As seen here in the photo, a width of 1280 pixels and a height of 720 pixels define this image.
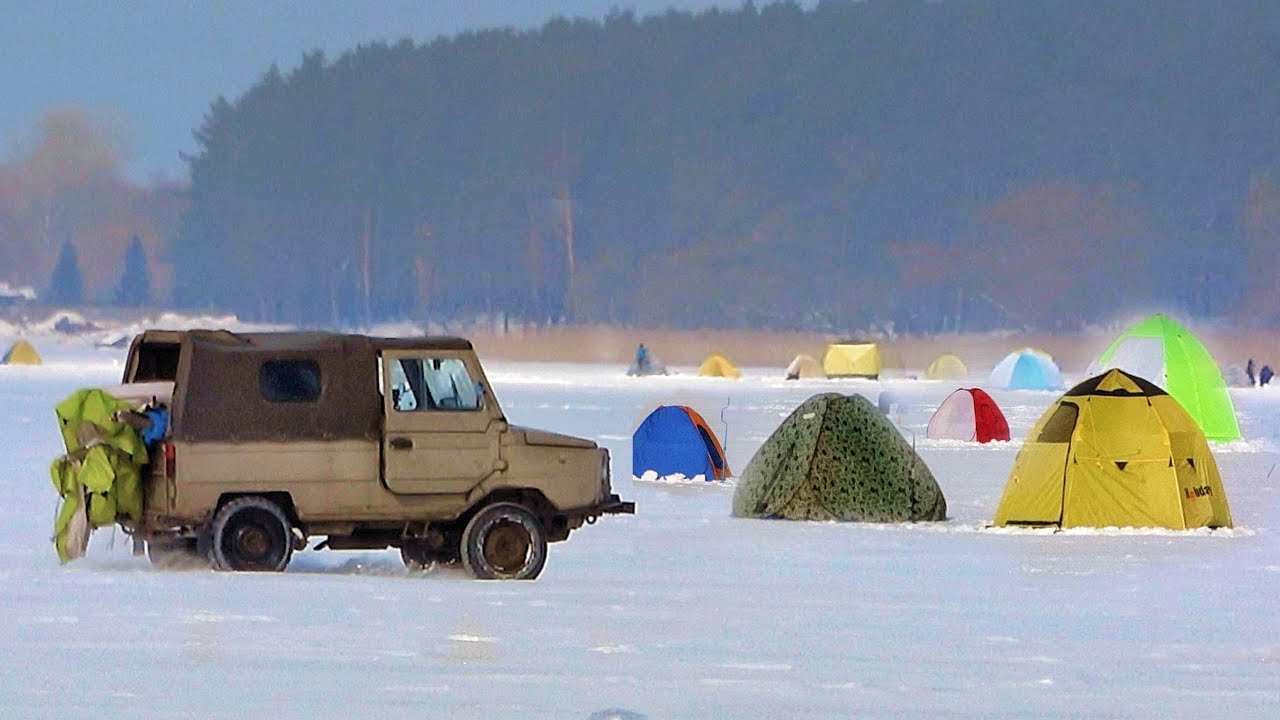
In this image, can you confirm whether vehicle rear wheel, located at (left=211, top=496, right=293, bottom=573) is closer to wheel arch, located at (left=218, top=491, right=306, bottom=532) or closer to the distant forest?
wheel arch, located at (left=218, top=491, right=306, bottom=532)

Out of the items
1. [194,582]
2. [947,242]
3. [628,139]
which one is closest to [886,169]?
[947,242]

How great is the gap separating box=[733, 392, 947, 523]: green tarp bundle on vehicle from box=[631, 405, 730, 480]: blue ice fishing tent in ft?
16.5

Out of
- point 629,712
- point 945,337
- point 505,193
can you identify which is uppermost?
point 505,193

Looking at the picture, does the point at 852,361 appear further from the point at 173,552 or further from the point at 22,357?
the point at 173,552

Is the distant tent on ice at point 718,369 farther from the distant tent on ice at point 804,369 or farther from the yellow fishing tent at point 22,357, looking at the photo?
the yellow fishing tent at point 22,357

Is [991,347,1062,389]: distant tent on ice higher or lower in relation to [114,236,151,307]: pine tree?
lower

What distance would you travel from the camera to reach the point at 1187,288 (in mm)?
147000

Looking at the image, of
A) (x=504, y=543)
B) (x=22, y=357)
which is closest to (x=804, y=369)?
(x=22, y=357)

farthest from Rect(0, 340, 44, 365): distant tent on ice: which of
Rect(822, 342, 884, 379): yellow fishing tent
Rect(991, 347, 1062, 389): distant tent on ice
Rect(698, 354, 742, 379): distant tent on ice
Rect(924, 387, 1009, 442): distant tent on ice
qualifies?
Rect(924, 387, 1009, 442): distant tent on ice

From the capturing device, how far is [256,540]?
1544 centimetres

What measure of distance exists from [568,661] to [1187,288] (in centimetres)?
13989

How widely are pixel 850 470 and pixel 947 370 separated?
52861mm

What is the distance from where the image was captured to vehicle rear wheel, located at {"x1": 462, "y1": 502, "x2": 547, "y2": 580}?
51.1 ft

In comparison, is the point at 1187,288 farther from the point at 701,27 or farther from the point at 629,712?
the point at 629,712
